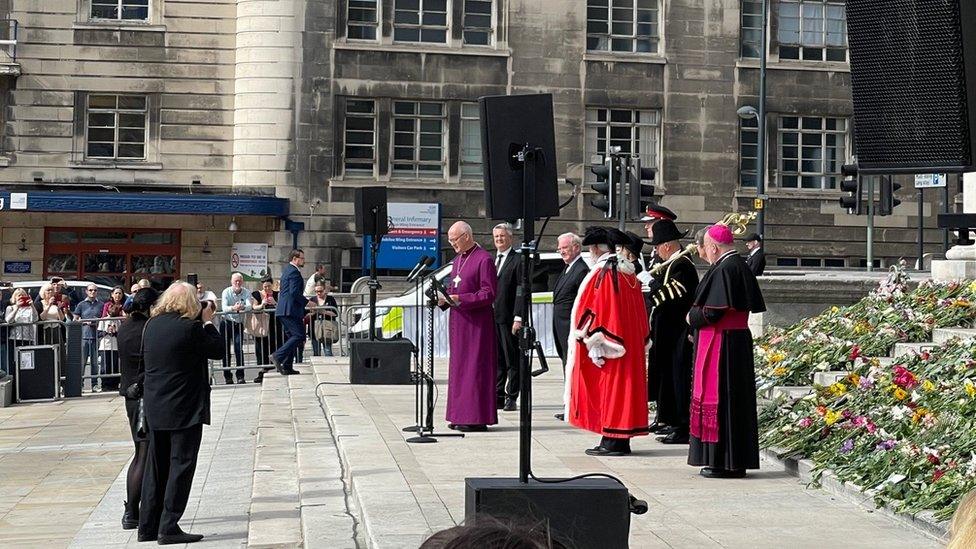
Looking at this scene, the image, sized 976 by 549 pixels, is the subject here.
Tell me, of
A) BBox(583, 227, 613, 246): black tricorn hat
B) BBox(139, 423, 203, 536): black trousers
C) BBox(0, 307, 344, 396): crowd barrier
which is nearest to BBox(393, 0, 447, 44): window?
BBox(0, 307, 344, 396): crowd barrier

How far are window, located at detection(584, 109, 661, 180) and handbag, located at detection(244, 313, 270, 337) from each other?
47.9 ft

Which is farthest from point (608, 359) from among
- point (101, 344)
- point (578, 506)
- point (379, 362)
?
point (101, 344)

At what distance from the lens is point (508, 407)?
50.3ft

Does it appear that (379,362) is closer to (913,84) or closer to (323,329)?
(323,329)

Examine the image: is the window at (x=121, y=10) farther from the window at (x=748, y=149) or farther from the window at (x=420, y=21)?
the window at (x=748, y=149)

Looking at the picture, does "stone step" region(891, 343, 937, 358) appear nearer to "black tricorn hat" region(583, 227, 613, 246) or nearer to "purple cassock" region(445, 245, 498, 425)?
"black tricorn hat" region(583, 227, 613, 246)

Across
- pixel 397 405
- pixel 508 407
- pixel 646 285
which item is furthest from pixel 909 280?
pixel 397 405

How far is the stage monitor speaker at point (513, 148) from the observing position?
818 cm

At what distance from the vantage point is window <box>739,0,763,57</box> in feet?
120

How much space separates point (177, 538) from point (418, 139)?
25.9m

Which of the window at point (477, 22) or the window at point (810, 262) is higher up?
the window at point (477, 22)

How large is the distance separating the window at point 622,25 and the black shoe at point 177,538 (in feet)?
89.6

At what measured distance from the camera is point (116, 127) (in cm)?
3488

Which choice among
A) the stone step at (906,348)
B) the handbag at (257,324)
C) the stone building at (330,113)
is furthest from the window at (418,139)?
the stone step at (906,348)
